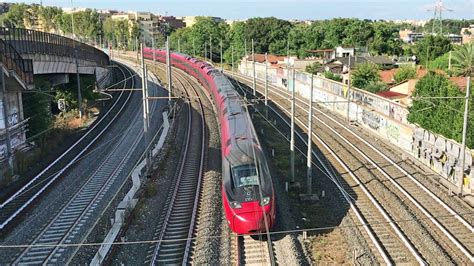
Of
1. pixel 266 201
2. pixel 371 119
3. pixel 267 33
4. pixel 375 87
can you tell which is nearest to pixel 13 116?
pixel 266 201

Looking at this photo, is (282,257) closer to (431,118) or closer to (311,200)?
(311,200)

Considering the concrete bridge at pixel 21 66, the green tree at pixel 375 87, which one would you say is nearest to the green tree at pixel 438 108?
the green tree at pixel 375 87

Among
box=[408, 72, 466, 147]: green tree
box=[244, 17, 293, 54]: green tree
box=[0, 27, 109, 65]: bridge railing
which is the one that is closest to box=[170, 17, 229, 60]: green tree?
box=[244, 17, 293, 54]: green tree

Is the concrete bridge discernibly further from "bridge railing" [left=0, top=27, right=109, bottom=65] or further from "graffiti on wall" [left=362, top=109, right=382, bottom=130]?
"graffiti on wall" [left=362, top=109, right=382, bottom=130]

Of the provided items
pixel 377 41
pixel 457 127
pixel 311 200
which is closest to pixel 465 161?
pixel 457 127

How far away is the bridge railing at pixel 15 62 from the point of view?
87.8 ft

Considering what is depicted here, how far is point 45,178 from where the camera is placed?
26812 mm

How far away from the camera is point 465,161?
26.8 metres

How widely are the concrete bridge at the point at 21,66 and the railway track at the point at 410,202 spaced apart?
1944 cm

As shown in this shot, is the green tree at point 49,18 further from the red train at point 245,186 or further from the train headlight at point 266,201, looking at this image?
the train headlight at point 266,201

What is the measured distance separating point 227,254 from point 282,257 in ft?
6.52

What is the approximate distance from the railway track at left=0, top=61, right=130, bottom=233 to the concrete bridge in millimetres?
2173

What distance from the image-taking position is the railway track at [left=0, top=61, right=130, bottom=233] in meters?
22.1

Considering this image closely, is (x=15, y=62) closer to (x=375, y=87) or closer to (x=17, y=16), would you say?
(x=375, y=87)
